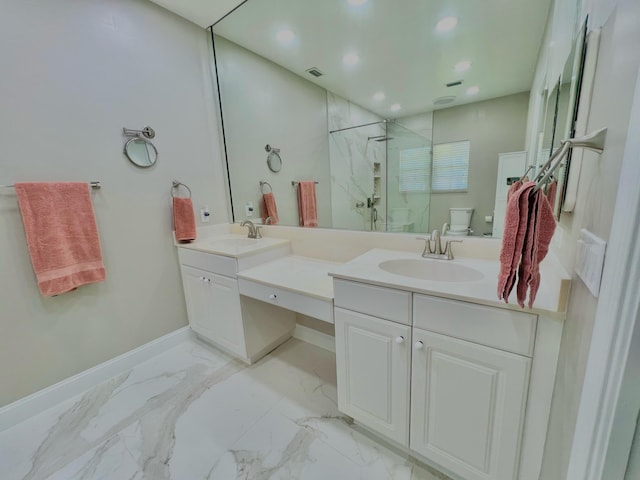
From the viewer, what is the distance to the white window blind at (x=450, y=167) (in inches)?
56.9

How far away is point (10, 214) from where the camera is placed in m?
1.43

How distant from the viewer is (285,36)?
191 cm

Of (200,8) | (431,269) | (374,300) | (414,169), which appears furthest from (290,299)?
(200,8)

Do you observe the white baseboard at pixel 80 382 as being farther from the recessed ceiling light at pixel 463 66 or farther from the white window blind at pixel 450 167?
the recessed ceiling light at pixel 463 66

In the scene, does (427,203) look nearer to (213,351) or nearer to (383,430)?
(383,430)

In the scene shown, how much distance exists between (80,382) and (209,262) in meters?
1.11

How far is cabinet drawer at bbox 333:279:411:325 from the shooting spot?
3.47 ft

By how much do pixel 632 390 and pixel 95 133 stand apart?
8.18 ft

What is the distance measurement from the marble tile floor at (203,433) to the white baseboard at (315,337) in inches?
8.1

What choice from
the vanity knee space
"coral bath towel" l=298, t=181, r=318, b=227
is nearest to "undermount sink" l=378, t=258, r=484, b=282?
the vanity knee space

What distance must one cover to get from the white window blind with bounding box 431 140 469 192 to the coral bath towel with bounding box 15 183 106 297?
2143mm

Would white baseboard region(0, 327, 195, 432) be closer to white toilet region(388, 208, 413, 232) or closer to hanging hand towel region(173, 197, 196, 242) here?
hanging hand towel region(173, 197, 196, 242)

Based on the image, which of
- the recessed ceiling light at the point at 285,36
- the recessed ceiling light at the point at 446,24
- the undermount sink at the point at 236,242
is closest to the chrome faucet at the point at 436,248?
the recessed ceiling light at the point at 446,24

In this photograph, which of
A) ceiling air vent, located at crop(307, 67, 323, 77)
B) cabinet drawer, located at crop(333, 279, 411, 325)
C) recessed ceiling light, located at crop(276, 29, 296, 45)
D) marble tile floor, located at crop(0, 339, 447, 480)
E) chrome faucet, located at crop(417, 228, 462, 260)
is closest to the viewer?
cabinet drawer, located at crop(333, 279, 411, 325)
